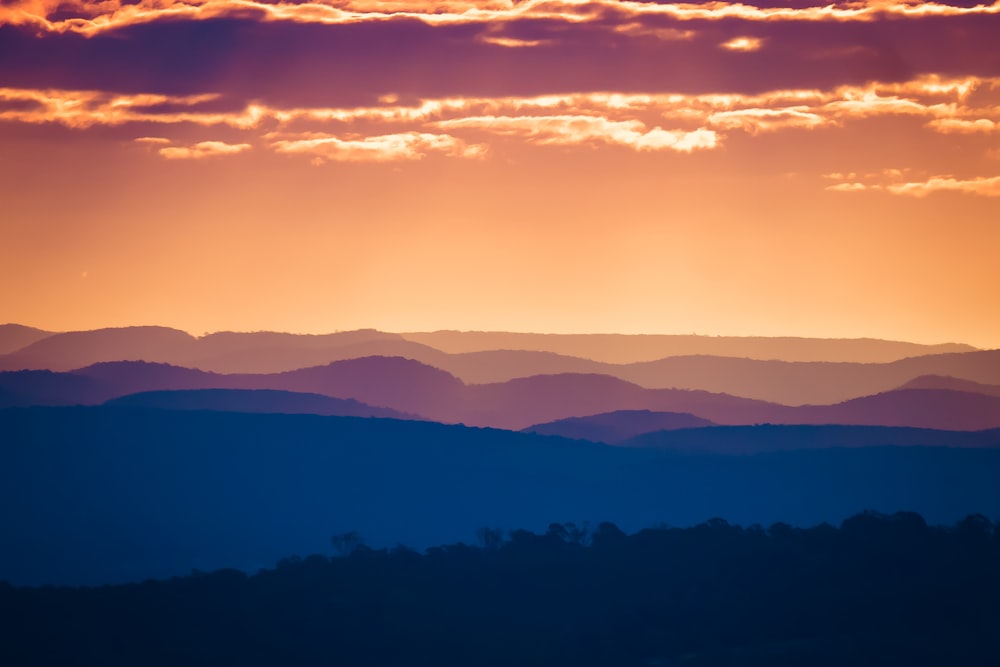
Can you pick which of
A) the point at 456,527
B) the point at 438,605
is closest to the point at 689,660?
the point at 438,605

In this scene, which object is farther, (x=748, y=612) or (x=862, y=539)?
(x=862, y=539)

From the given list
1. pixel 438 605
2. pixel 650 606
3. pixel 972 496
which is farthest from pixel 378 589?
pixel 972 496

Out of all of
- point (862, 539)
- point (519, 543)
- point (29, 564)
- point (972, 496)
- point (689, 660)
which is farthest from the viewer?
point (972, 496)

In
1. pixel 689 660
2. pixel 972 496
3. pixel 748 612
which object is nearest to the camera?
pixel 689 660

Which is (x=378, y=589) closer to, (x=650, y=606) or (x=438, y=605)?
(x=438, y=605)

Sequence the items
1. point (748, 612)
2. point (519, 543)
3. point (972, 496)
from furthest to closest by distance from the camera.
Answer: point (972, 496)
point (519, 543)
point (748, 612)

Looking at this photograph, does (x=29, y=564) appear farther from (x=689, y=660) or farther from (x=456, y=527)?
(x=689, y=660)
